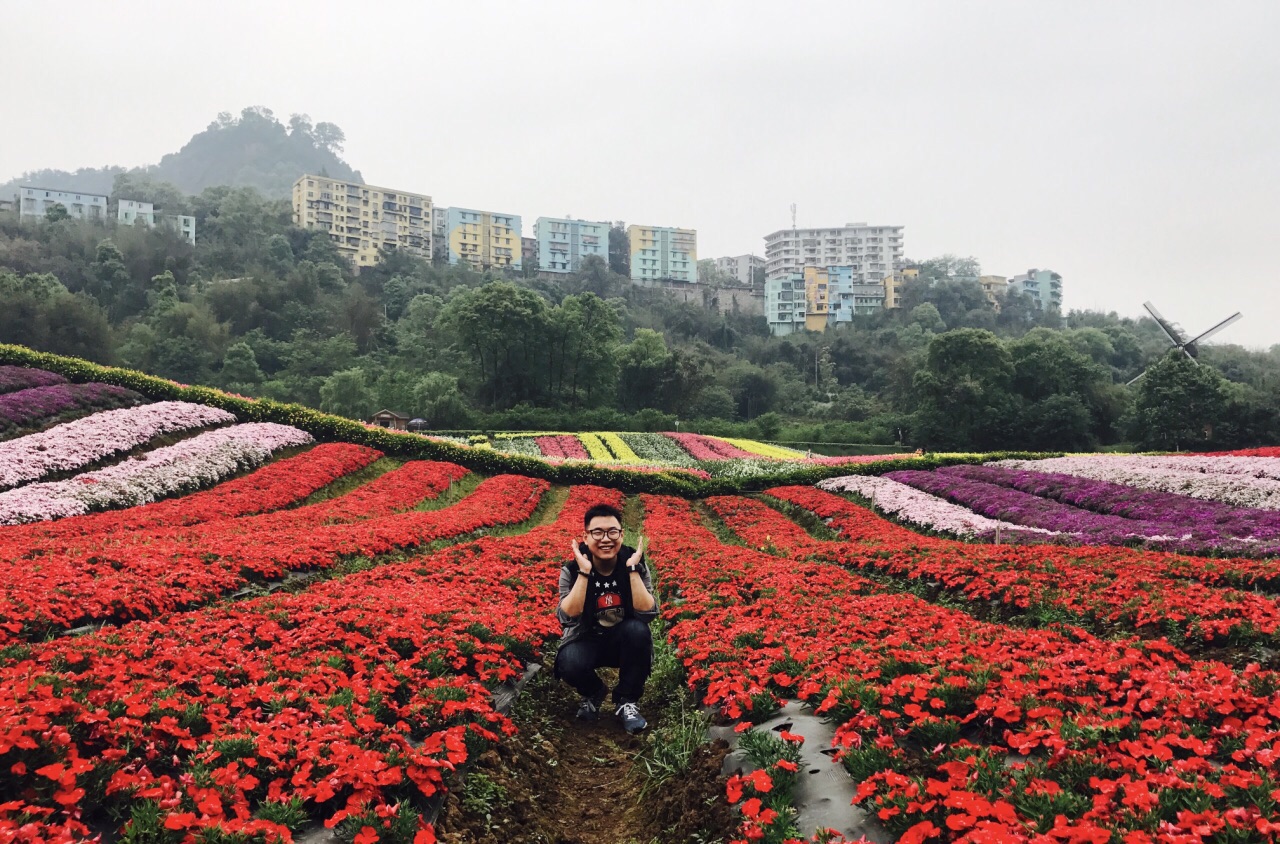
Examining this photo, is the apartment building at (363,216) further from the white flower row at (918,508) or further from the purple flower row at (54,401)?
the white flower row at (918,508)

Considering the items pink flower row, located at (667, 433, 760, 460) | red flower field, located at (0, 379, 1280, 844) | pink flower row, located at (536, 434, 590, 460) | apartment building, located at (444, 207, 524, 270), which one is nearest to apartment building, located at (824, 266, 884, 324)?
apartment building, located at (444, 207, 524, 270)

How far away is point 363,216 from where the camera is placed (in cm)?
14388

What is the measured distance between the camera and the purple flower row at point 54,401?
69.2ft

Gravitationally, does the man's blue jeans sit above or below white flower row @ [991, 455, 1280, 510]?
below

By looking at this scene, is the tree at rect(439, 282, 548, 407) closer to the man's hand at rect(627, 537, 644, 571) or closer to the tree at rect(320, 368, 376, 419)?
the tree at rect(320, 368, 376, 419)

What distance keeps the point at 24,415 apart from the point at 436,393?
37616mm

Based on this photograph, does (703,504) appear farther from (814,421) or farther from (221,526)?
(814,421)

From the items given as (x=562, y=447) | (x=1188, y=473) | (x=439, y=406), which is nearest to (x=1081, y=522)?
(x=1188, y=473)

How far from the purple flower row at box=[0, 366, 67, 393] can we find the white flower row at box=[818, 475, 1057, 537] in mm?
26413

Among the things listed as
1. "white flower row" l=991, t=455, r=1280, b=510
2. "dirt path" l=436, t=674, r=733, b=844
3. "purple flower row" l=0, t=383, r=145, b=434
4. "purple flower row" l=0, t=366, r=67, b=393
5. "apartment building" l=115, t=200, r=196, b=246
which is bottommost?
"dirt path" l=436, t=674, r=733, b=844

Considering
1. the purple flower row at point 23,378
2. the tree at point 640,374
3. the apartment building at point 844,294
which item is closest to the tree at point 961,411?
the tree at point 640,374

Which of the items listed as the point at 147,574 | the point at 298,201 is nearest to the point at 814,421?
the point at 147,574

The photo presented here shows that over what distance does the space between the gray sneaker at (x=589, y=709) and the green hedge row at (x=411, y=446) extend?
19329 mm

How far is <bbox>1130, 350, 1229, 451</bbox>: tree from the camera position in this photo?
50.1 metres
